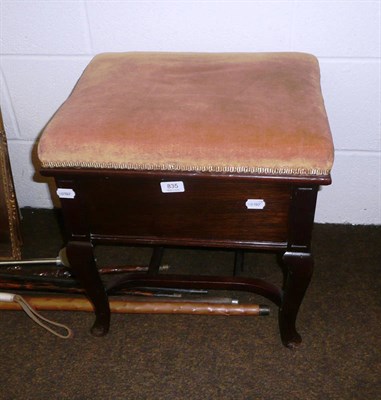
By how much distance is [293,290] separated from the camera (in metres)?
1.04

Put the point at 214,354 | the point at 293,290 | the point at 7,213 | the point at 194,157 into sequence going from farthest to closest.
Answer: the point at 7,213 → the point at 214,354 → the point at 293,290 → the point at 194,157

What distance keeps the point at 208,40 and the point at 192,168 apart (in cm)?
51

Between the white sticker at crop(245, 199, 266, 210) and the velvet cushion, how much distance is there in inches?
2.6

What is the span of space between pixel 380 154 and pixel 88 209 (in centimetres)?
84

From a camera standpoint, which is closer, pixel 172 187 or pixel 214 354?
pixel 172 187

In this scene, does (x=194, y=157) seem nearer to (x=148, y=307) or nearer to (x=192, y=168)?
(x=192, y=168)

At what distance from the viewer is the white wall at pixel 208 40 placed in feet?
3.91

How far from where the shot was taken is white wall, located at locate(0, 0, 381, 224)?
119 cm

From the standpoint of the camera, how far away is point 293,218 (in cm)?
90

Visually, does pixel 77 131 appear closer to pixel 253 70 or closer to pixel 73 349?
pixel 253 70

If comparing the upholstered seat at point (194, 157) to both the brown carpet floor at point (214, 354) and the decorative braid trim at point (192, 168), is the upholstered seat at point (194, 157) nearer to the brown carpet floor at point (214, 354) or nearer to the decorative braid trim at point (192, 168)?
the decorative braid trim at point (192, 168)

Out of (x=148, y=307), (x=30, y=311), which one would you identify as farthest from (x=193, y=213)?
(x=30, y=311)

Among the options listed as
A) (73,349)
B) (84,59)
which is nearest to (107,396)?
(73,349)

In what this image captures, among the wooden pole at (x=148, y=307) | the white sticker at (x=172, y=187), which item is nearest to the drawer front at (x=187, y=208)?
the white sticker at (x=172, y=187)
